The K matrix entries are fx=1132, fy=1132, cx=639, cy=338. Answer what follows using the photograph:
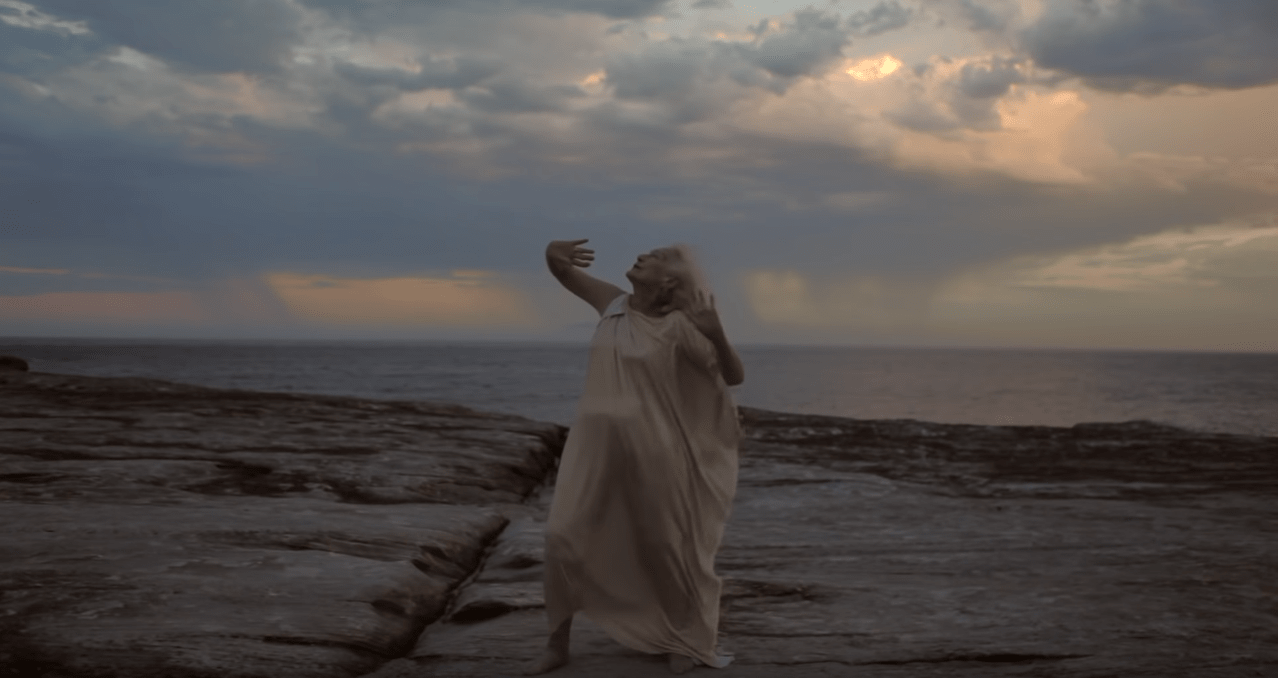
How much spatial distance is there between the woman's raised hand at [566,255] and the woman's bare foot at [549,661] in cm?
211

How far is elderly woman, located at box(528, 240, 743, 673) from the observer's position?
225 inches

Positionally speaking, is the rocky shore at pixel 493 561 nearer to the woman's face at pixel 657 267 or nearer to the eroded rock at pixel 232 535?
the eroded rock at pixel 232 535

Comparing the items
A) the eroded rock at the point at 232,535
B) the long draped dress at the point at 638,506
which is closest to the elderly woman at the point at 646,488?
the long draped dress at the point at 638,506

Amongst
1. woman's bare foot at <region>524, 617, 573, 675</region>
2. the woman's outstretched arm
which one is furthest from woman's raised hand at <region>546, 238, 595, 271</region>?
woman's bare foot at <region>524, 617, 573, 675</region>

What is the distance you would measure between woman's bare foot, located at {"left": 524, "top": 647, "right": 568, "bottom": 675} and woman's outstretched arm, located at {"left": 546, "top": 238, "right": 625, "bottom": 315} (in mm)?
1874

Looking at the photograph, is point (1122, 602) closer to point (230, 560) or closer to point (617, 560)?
point (617, 560)

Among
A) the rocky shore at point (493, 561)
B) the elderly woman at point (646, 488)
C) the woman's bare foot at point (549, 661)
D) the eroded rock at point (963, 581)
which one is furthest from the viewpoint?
the eroded rock at point (963, 581)

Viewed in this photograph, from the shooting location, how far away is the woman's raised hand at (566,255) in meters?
6.43

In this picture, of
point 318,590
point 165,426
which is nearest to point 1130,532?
point 318,590

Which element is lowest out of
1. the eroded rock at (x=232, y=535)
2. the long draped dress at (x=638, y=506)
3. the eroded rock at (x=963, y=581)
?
the eroded rock at (x=963, y=581)

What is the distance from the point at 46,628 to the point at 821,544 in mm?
5818

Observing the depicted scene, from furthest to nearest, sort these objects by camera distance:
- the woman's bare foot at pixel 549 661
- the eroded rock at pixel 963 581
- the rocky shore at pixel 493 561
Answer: the eroded rock at pixel 963 581 → the rocky shore at pixel 493 561 → the woman's bare foot at pixel 549 661

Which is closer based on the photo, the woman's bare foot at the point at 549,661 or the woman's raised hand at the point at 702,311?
the woman's bare foot at the point at 549,661

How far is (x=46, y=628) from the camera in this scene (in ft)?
19.1
